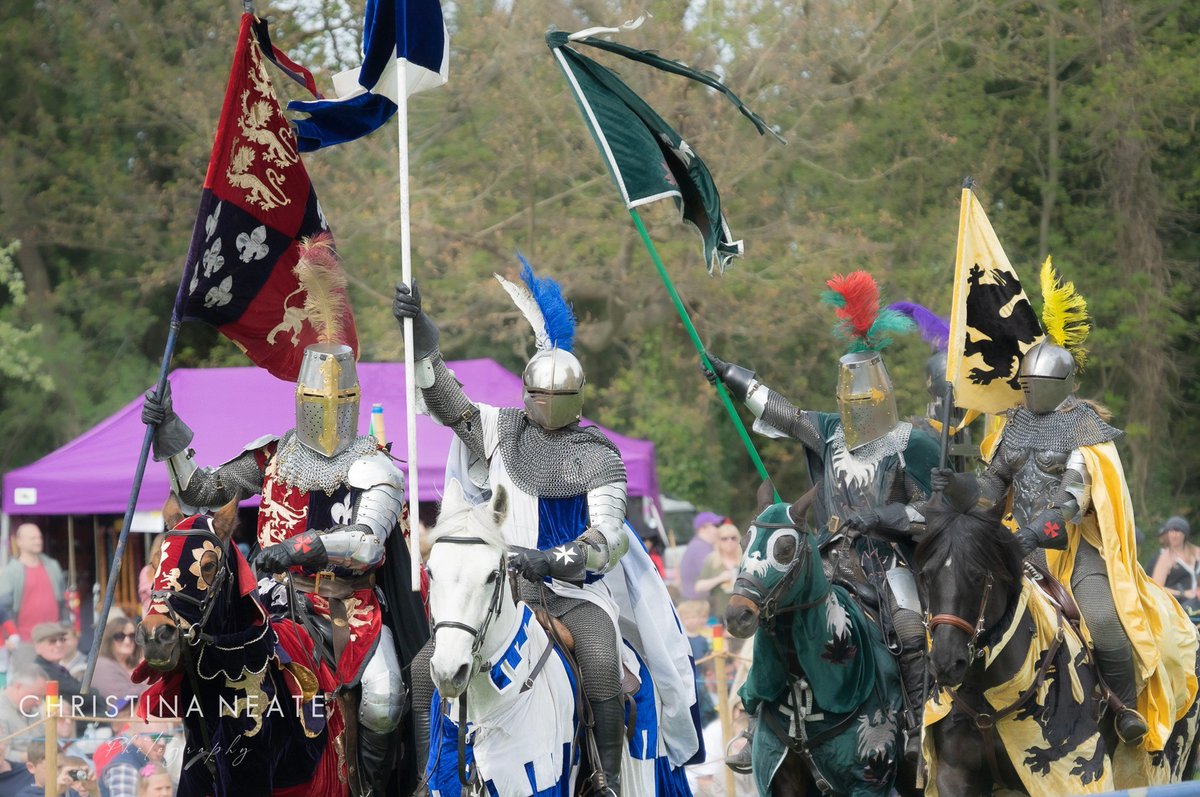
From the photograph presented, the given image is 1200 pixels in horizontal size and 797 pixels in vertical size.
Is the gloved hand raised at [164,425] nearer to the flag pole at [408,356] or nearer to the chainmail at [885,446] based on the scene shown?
the flag pole at [408,356]

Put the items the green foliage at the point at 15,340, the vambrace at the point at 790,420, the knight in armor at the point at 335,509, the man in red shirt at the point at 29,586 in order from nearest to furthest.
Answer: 1. the knight in armor at the point at 335,509
2. the vambrace at the point at 790,420
3. the man in red shirt at the point at 29,586
4. the green foliage at the point at 15,340

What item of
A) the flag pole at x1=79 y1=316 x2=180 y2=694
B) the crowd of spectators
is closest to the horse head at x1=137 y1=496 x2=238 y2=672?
the flag pole at x1=79 y1=316 x2=180 y2=694

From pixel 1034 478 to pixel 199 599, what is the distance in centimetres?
384

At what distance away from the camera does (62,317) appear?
21219 millimetres

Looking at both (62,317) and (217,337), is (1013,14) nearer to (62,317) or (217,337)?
(217,337)

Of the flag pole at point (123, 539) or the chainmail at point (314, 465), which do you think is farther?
the chainmail at point (314, 465)

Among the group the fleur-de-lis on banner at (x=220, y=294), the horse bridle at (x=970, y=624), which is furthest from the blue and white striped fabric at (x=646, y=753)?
the fleur-de-lis on banner at (x=220, y=294)

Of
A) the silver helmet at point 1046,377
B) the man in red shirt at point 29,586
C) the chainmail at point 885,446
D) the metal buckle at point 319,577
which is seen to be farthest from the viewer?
the man in red shirt at point 29,586

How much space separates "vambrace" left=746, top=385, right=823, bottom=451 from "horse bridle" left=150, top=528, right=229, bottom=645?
9.14 ft

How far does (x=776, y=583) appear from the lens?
19.9ft

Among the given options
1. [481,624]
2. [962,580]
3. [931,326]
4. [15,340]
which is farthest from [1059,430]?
[15,340]

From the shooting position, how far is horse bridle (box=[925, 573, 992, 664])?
589 cm

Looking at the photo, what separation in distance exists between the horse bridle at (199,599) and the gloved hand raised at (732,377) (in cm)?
271

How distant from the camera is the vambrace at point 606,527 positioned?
6285 millimetres
